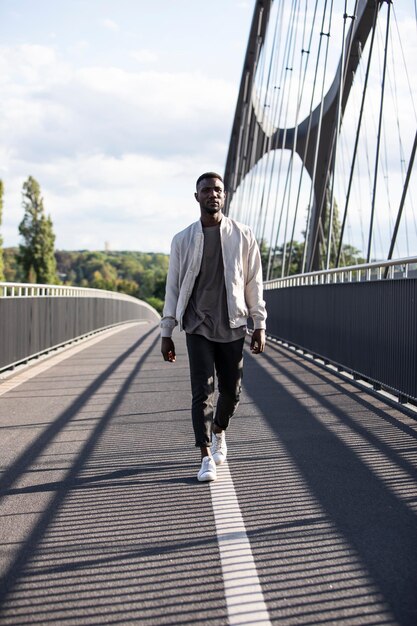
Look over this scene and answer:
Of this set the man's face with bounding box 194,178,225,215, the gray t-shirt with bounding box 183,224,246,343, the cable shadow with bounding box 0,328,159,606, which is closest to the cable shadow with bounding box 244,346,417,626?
the gray t-shirt with bounding box 183,224,246,343

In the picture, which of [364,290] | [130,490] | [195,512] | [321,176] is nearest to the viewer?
[195,512]

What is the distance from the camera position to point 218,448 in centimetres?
546

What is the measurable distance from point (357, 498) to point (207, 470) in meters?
0.83

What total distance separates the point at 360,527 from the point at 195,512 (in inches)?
29.7

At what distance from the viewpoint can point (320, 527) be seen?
4.02 metres

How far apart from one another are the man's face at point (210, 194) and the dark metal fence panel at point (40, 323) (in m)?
5.28

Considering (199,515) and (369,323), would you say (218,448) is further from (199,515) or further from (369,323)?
(369,323)

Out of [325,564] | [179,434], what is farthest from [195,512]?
[179,434]

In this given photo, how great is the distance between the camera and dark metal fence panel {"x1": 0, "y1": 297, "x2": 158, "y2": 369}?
1038 cm

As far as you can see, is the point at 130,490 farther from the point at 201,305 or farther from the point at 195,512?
the point at 201,305

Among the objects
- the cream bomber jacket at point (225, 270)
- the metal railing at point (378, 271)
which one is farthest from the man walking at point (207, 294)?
the metal railing at point (378, 271)

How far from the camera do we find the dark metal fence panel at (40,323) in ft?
34.0

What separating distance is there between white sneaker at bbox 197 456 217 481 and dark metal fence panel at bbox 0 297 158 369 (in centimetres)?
538

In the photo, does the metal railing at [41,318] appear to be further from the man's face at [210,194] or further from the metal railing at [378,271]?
the man's face at [210,194]
